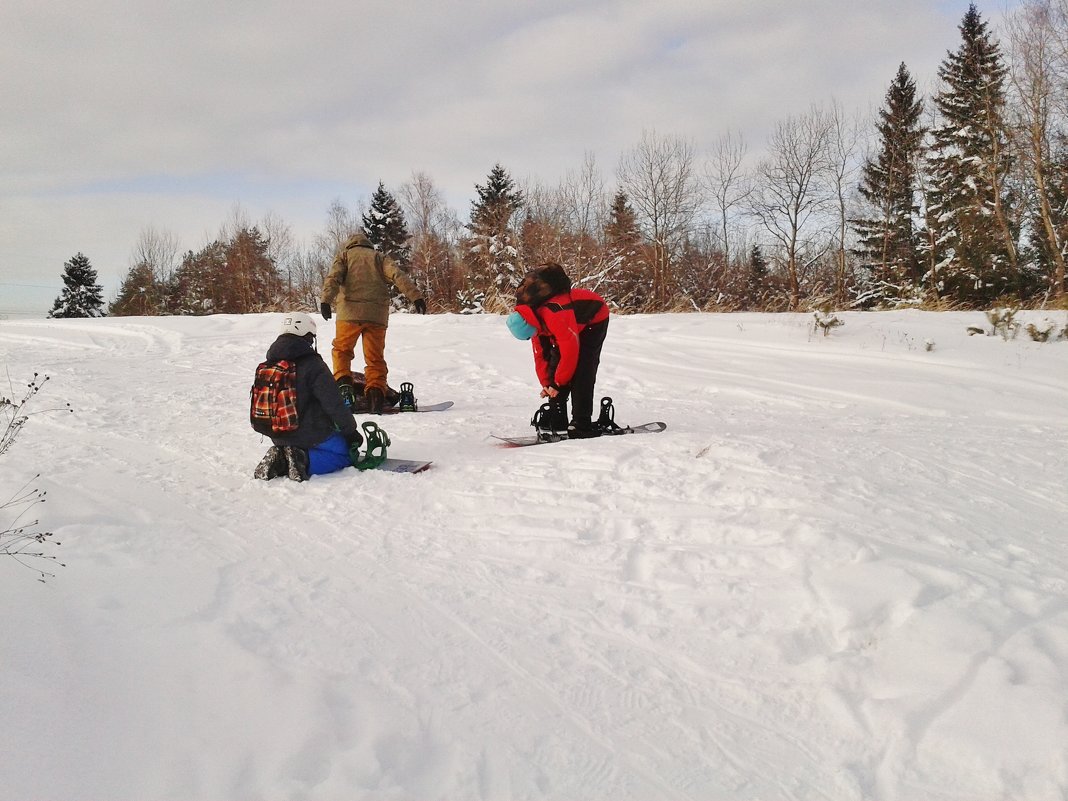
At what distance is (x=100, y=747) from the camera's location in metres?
1.88

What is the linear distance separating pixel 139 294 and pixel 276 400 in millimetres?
46243

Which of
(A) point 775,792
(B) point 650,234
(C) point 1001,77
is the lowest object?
(A) point 775,792

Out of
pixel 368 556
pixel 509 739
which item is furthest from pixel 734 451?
pixel 509 739

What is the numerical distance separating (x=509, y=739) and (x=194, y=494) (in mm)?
3389

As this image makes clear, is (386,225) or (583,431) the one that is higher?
(386,225)

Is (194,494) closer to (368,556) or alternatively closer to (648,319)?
(368,556)

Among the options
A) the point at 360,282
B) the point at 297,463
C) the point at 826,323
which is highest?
the point at 360,282

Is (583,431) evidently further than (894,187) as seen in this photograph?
No

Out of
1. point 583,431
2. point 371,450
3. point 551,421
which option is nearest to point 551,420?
point 551,421

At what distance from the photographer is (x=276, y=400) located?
4.80 m

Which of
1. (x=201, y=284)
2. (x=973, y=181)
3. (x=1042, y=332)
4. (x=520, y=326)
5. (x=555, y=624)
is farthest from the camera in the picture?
(x=201, y=284)

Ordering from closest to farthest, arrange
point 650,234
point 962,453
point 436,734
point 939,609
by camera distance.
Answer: point 436,734 < point 939,609 < point 962,453 < point 650,234

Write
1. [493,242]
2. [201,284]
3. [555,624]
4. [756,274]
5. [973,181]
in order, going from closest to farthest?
1. [555,624]
2. [973,181]
3. [493,242]
4. [756,274]
5. [201,284]

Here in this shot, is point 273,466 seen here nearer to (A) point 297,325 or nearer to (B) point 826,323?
(A) point 297,325
